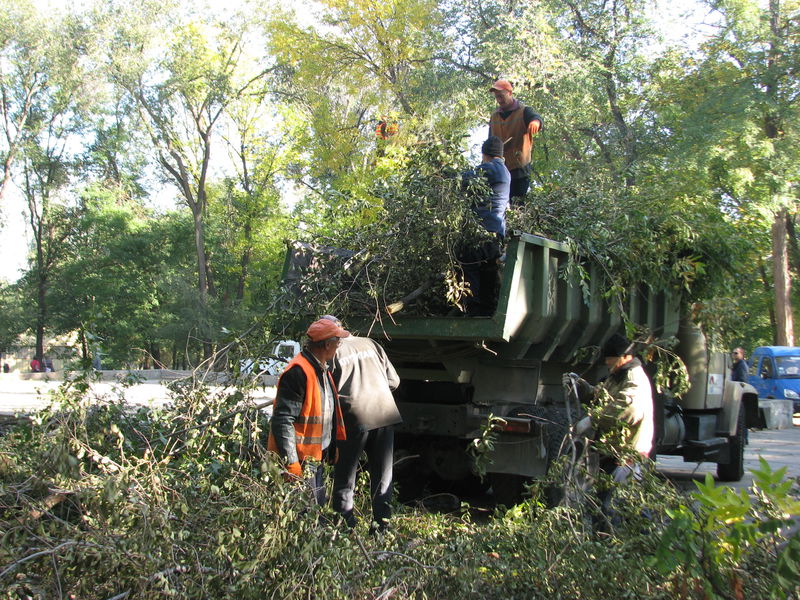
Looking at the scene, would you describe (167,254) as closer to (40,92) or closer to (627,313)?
(40,92)

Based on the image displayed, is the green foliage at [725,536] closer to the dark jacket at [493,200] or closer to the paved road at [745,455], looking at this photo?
the dark jacket at [493,200]

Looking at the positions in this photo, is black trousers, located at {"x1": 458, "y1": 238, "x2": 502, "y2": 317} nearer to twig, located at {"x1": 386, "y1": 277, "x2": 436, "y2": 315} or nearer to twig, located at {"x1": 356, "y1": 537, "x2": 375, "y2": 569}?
twig, located at {"x1": 386, "y1": 277, "x2": 436, "y2": 315}

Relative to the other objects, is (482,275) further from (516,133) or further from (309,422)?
(516,133)

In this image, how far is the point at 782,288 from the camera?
23.1 metres

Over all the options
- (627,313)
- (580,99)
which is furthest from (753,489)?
(580,99)

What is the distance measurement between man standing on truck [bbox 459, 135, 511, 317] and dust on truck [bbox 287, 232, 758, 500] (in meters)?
0.25

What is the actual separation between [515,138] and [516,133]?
54mm

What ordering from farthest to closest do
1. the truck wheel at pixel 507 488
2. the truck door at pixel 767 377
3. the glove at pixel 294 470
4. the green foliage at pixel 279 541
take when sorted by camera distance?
the truck door at pixel 767 377 < the truck wheel at pixel 507 488 < the glove at pixel 294 470 < the green foliage at pixel 279 541

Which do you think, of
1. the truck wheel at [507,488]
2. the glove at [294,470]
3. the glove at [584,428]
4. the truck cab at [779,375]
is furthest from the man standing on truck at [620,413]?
the truck cab at [779,375]

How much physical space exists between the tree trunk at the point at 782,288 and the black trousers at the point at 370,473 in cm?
2086

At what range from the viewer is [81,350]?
489 cm

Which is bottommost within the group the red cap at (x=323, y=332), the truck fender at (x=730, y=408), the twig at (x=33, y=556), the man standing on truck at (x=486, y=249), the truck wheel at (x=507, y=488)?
the truck wheel at (x=507, y=488)

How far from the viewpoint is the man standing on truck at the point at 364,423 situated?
5.01 m

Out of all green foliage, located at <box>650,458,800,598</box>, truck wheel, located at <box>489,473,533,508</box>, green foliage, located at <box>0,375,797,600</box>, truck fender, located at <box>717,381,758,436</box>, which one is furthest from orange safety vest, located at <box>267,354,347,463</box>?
truck fender, located at <box>717,381,758,436</box>
